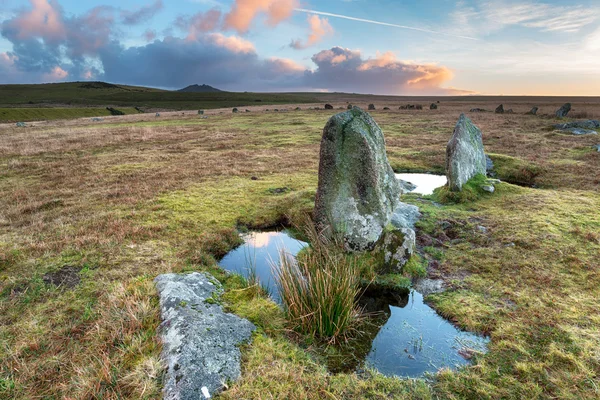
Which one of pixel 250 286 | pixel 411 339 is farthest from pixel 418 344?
pixel 250 286

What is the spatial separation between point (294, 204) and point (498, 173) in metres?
12.0

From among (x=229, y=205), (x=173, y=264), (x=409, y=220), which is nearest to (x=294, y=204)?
(x=229, y=205)

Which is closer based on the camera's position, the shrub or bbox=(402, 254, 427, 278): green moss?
the shrub

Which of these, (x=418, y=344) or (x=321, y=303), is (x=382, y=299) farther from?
(x=321, y=303)

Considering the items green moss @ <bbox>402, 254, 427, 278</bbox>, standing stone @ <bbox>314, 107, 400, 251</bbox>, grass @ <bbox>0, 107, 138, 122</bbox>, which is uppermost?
grass @ <bbox>0, 107, 138, 122</bbox>

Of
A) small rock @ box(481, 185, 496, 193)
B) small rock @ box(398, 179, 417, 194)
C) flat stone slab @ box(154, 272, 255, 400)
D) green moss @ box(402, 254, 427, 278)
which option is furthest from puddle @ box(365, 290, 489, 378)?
small rock @ box(398, 179, 417, 194)

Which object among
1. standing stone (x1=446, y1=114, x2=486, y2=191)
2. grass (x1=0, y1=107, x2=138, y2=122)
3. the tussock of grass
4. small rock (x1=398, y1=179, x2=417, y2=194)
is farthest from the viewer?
grass (x1=0, y1=107, x2=138, y2=122)

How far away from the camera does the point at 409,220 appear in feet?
35.9

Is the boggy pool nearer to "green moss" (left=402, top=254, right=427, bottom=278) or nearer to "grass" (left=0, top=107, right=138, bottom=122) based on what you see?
"green moss" (left=402, top=254, right=427, bottom=278)

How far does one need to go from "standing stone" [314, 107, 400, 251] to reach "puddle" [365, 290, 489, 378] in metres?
2.40

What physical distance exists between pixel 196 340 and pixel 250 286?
210 cm

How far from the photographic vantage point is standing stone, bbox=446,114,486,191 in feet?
43.1

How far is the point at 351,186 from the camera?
8.81 m

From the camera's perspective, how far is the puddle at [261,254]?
812 centimetres
